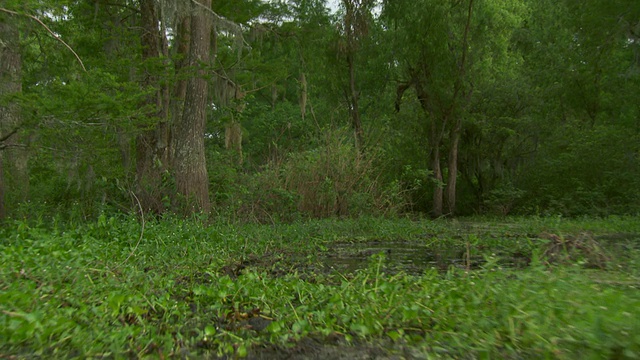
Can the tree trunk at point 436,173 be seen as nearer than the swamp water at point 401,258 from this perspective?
No

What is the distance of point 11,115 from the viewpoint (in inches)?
315

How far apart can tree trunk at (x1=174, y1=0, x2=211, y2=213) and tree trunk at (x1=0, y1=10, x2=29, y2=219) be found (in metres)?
2.80

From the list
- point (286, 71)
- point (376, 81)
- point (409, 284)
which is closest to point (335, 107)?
point (376, 81)

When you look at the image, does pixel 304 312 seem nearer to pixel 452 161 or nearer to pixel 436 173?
pixel 436 173

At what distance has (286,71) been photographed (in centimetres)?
1352

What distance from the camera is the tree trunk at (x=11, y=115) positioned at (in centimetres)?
766

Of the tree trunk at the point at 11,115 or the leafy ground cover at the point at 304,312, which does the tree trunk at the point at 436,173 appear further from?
the leafy ground cover at the point at 304,312

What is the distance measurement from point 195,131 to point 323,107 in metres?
12.6

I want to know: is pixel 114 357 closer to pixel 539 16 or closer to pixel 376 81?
pixel 376 81

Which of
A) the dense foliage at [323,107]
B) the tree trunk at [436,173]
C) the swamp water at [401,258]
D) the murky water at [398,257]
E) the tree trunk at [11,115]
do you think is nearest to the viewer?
the swamp water at [401,258]

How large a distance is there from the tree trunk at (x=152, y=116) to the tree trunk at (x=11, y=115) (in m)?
2.23

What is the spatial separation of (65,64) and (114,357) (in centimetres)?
1039

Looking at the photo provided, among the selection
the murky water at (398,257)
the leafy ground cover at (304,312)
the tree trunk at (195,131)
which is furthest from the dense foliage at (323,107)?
the leafy ground cover at (304,312)

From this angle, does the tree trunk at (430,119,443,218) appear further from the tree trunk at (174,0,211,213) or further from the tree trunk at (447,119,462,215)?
the tree trunk at (174,0,211,213)
